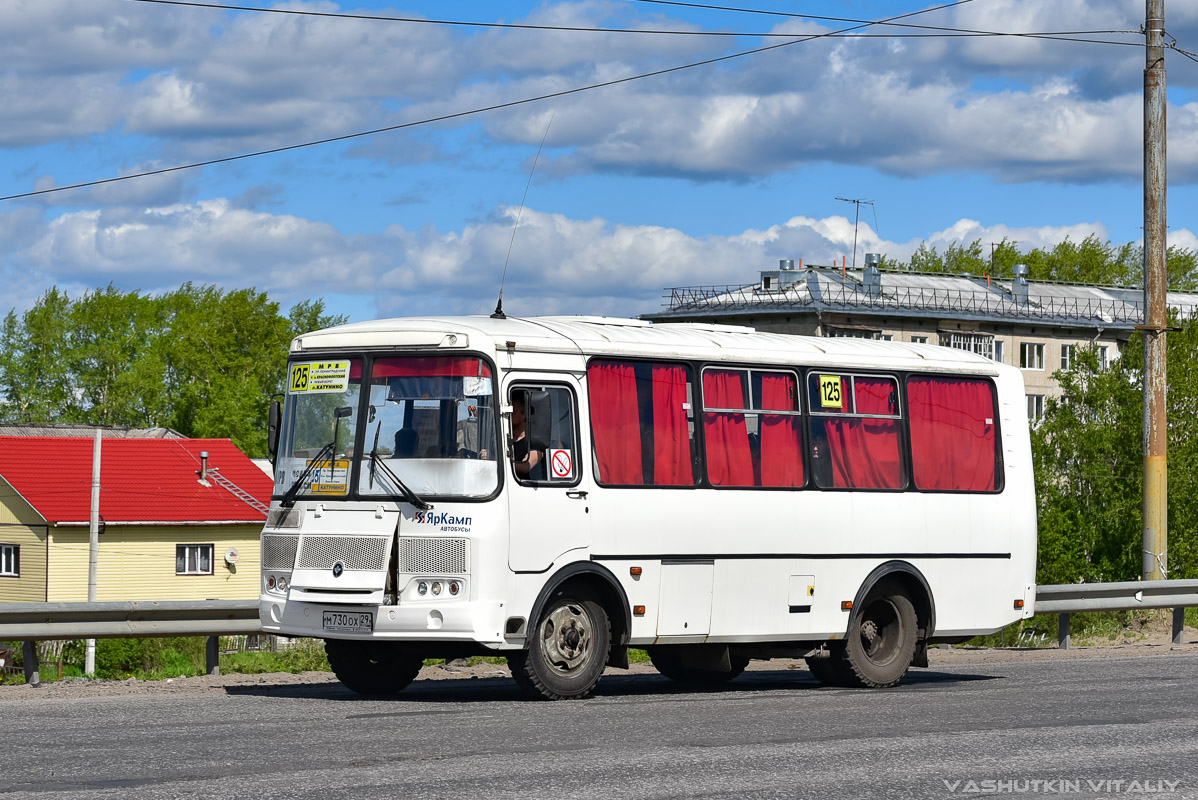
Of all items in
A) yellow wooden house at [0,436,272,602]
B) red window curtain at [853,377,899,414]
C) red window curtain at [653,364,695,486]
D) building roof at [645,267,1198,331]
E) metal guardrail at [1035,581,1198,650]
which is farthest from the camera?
building roof at [645,267,1198,331]

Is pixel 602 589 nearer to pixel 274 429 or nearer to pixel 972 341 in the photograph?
pixel 274 429

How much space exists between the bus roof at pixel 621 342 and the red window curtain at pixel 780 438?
0.23 metres

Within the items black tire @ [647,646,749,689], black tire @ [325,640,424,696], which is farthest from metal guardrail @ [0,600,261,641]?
black tire @ [647,646,749,689]

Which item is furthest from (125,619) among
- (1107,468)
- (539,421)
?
(1107,468)

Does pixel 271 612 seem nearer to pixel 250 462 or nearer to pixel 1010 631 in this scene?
pixel 1010 631

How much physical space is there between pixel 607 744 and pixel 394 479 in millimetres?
3405

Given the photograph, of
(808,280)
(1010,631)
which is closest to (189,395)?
(808,280)

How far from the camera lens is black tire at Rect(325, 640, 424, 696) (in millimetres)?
14078

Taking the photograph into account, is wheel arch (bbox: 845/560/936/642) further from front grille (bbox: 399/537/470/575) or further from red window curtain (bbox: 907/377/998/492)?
front grille (bbox: 399/537/470/575)

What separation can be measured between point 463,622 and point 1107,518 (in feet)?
232

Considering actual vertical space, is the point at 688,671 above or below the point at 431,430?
below

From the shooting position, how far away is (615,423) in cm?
1404

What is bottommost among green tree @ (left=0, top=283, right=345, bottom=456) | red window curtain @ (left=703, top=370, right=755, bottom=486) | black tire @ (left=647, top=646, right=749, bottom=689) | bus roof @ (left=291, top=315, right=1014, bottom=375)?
black tire @ (left=647, top=646, right=749, bottom=689)

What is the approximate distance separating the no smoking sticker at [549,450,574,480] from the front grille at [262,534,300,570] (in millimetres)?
2009
